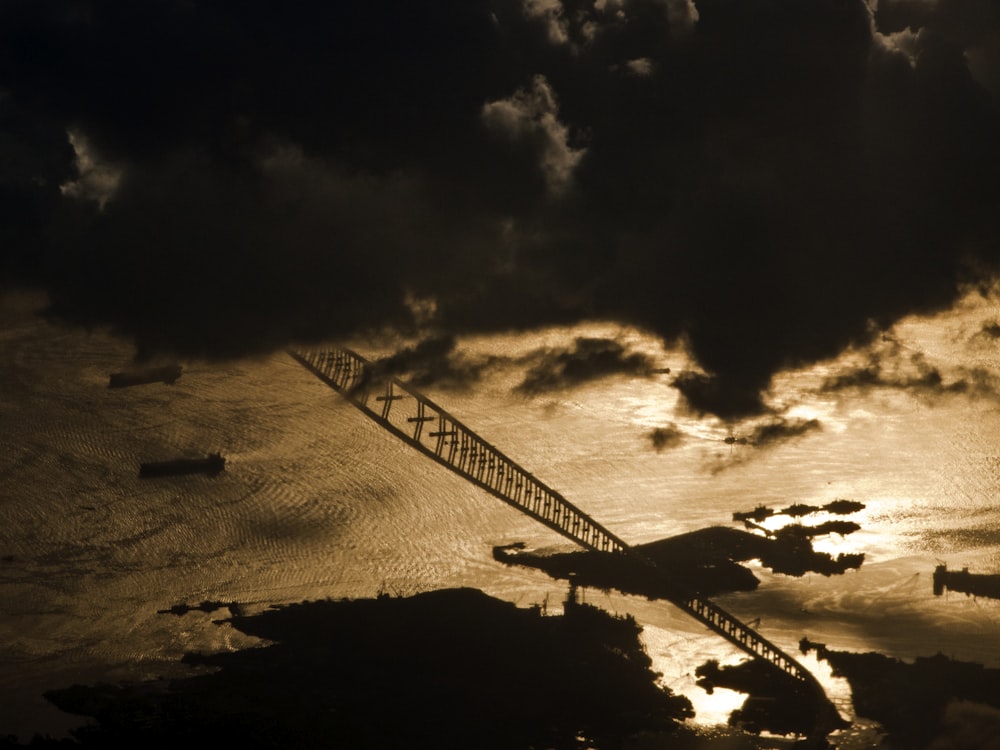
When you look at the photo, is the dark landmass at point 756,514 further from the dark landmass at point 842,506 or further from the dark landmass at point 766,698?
the dark landmass at point 766,698

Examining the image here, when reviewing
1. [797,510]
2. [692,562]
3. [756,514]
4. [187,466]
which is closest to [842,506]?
[797,510]

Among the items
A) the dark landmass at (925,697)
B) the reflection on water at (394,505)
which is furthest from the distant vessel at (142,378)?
the dark landmass at (925,697)

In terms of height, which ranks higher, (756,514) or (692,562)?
(756,514)

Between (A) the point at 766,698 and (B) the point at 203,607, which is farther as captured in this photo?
(B) the point at 203,607

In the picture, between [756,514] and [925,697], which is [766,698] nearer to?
[925,697]

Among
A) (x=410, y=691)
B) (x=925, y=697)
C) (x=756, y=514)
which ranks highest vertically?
(x=756, y=514)

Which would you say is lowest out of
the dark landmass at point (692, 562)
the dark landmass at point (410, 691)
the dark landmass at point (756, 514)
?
the dark landmass at point (410, 691)

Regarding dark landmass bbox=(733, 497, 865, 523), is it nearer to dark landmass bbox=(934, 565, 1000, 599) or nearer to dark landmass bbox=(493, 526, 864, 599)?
dark landmass bbox=(493, 526, 864, 599)
